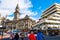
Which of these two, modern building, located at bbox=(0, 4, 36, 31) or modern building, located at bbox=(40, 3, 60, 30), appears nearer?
modern building, located at bbox=(40, 3, 60, 30)

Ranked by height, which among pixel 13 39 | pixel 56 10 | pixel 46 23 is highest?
pixel 56 10

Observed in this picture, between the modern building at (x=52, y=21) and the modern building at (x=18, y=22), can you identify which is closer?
the modern building at (x=52, y=21)

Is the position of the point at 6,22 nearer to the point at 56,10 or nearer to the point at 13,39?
the point at 56,10

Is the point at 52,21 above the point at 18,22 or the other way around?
the other way around

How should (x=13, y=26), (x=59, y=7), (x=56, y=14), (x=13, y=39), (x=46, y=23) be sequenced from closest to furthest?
(x=13, y=39)
(x=46, y=23)
(x=56, y=14)
(x=59, y=7)
(x=13, y=26)

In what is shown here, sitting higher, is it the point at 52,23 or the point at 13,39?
the point at 52,23

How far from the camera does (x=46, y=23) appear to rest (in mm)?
84750

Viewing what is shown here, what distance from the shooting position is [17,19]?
577 feet

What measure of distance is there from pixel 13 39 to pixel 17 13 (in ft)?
519

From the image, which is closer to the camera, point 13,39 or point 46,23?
point 13,39

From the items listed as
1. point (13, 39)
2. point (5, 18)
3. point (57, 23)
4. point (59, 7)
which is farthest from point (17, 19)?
point (13, 39)

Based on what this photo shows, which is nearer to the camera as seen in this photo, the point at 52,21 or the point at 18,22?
the point at 52,21

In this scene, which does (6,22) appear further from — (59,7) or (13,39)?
(13,39)

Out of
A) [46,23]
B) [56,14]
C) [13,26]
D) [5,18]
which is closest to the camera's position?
[46,23]
